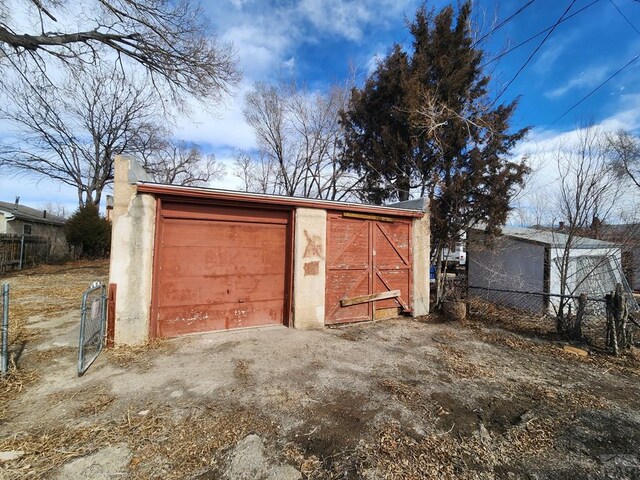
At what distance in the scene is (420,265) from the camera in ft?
25.7

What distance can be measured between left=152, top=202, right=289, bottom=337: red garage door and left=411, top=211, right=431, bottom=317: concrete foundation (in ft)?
11.4

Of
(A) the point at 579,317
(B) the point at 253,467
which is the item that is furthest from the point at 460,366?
(B) the point at 253,467

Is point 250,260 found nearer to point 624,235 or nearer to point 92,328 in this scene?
point 92,328

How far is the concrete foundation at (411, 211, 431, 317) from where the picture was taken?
25.5ft

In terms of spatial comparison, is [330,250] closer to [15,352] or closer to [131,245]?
[131,245]

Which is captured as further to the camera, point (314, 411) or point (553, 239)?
point (553, 239)

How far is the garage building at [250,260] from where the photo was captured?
4941 millimetres

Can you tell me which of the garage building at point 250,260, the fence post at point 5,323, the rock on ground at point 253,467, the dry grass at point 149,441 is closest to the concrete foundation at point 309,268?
the garage building at point 250,260

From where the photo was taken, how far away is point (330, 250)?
6.60 m

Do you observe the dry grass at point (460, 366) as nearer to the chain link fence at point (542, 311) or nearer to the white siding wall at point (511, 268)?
the chain link fence at point (542, 311)

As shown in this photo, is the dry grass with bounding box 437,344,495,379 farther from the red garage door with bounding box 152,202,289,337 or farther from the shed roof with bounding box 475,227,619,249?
the shed roof with bounding box 475,227,619,249

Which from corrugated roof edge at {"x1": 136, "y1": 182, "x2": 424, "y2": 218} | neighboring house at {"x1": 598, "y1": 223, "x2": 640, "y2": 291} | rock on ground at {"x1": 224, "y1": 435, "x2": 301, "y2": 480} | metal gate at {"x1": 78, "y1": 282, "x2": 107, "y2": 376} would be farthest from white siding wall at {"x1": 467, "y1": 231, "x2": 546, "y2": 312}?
metal gate at {"x1": 78, "y1": 282, "x2": 107, "y2": 376}

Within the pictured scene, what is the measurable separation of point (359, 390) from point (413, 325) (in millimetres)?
3679

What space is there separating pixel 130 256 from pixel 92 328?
1.17m
